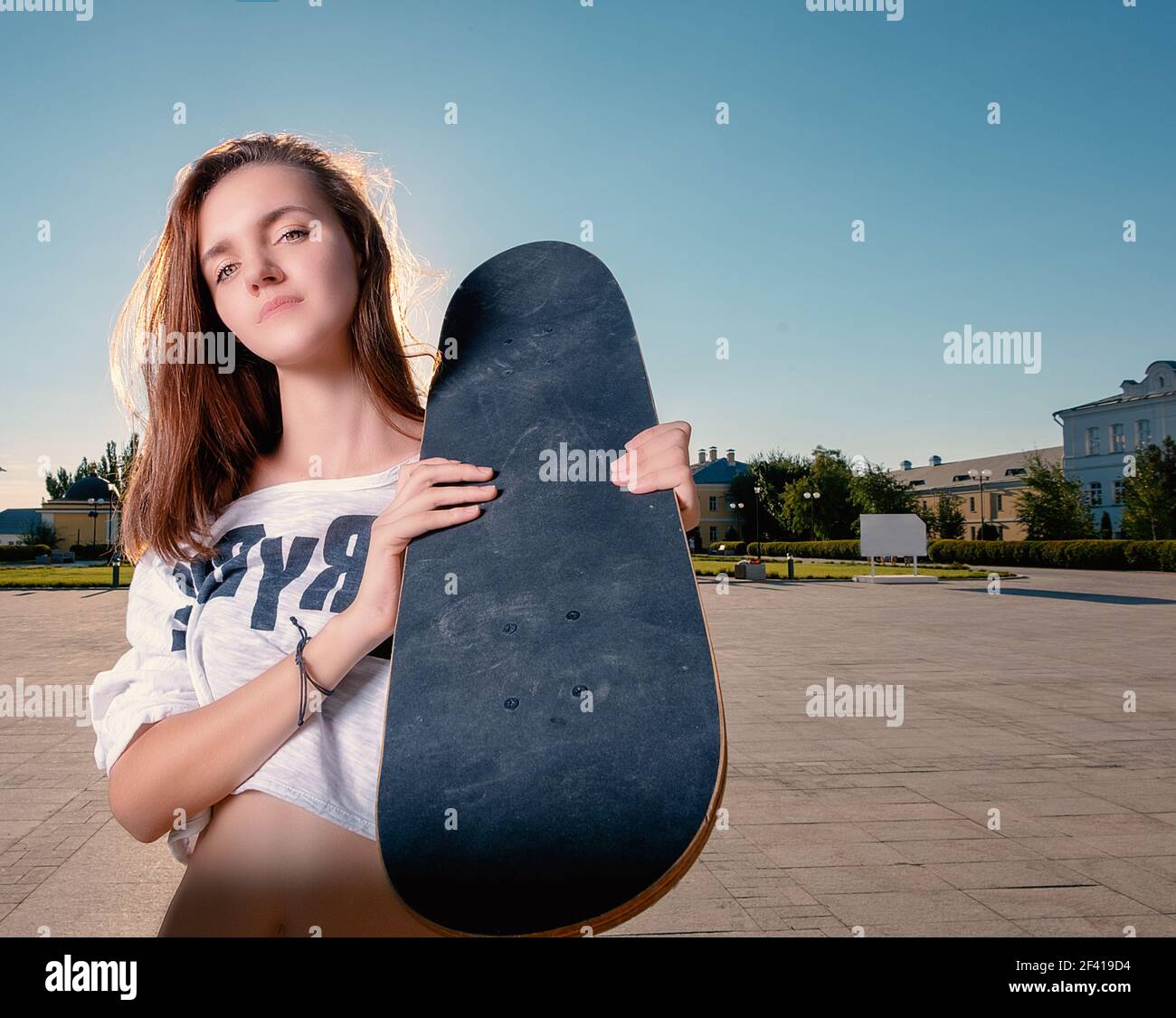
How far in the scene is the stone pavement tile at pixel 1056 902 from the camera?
3373 mm

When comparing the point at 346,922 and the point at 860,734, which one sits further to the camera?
the point at 860,734

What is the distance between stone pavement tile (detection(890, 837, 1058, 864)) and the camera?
4.00 meters

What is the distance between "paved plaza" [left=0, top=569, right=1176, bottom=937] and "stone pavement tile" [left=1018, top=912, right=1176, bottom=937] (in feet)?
0.04

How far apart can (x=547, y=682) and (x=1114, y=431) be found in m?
55.0

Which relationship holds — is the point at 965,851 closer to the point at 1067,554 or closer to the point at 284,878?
the point at 284,878

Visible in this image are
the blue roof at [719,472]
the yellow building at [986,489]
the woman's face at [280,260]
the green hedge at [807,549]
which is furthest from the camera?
the blue roof at [719,472]

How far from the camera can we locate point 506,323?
4.05 feet

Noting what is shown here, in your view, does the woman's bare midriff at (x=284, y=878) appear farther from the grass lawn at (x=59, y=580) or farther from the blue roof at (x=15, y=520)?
the blue roof at (x=15, y=520)

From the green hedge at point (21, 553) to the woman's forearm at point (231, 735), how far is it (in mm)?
50750

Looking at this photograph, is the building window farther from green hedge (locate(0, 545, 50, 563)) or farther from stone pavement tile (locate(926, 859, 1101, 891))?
green hedge (locate(0, 545, 50, 563))

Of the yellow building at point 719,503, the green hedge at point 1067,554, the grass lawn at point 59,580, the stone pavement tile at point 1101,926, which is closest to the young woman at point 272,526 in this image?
the stone pavement tile at point 1101,926

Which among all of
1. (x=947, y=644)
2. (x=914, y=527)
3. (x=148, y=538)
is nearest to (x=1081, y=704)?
(x=947, y=644)
